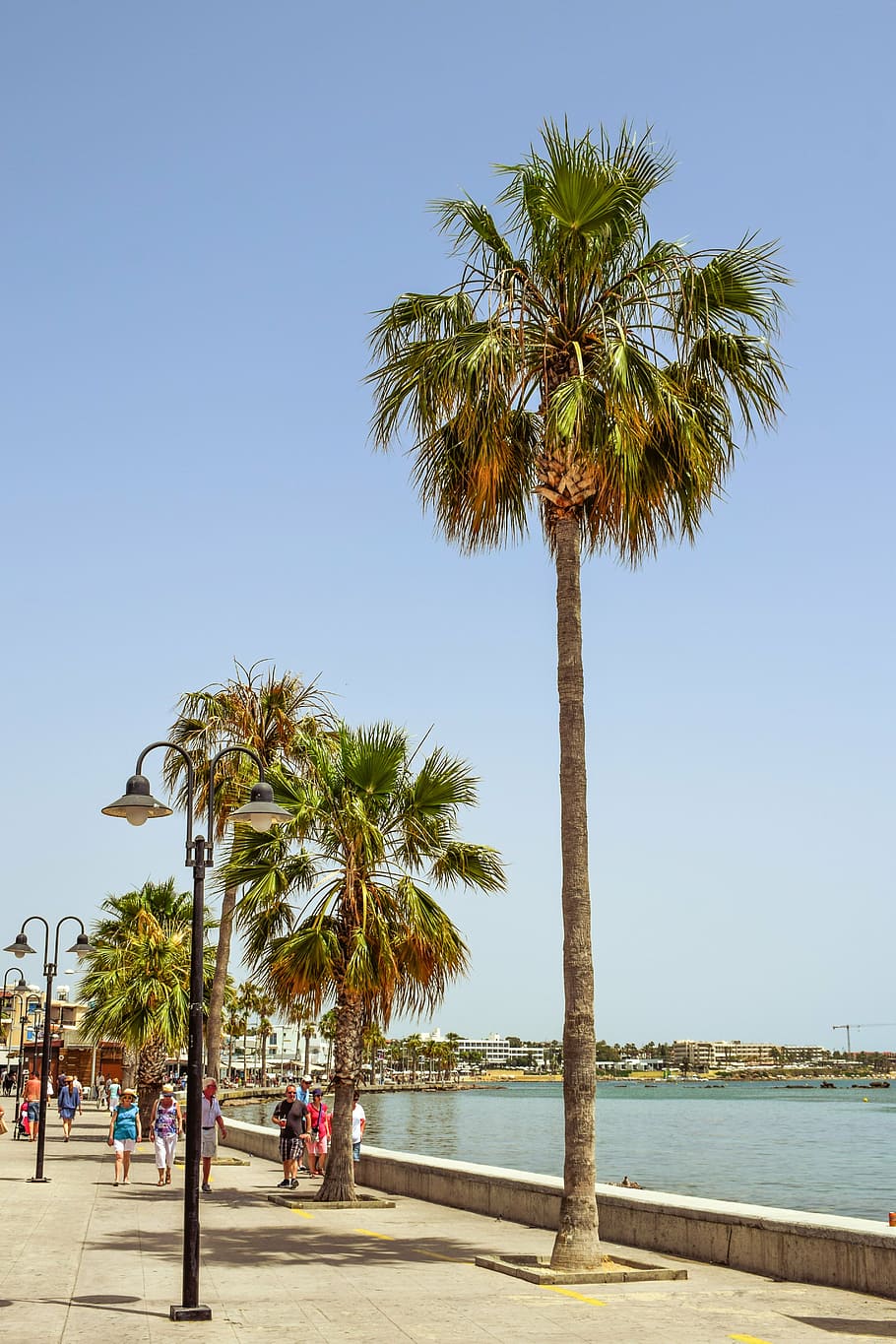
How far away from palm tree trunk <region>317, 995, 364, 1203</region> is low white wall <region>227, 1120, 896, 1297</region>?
4.98 ft

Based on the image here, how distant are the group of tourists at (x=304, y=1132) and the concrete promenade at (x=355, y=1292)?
372 cm

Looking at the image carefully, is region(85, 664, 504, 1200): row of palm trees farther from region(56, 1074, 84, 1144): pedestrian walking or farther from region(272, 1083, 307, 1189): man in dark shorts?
region(56, 1074, 84, 1144): pedestrian walking

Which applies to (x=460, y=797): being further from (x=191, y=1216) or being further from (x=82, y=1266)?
(x=191, y=1216)

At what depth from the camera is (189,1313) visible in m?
10.2

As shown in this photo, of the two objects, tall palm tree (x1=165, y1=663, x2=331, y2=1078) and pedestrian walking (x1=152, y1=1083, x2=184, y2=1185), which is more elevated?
tall palm tree (x1=165, y1=663, x2=331, y2=1078)

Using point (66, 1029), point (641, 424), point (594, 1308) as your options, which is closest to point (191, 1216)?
point (594, 1308)

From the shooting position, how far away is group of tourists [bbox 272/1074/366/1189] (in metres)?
22.2

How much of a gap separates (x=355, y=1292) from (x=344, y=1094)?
8.23 meters

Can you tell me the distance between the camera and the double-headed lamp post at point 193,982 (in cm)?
1027

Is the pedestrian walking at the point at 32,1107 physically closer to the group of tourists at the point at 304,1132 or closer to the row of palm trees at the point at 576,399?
the group of tourists at the point at 304,1132

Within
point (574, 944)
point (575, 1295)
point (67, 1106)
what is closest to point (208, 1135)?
point (574, 944)

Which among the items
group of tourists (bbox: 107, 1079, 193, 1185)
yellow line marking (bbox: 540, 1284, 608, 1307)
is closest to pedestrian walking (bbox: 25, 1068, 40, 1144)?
group of tourists (bbox: 107, 1079, 193, 1185)

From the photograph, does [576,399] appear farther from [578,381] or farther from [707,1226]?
[707,1226]

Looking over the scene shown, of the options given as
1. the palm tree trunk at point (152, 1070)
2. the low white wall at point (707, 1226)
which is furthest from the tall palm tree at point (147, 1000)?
the low white wall at point (707, 1226)
